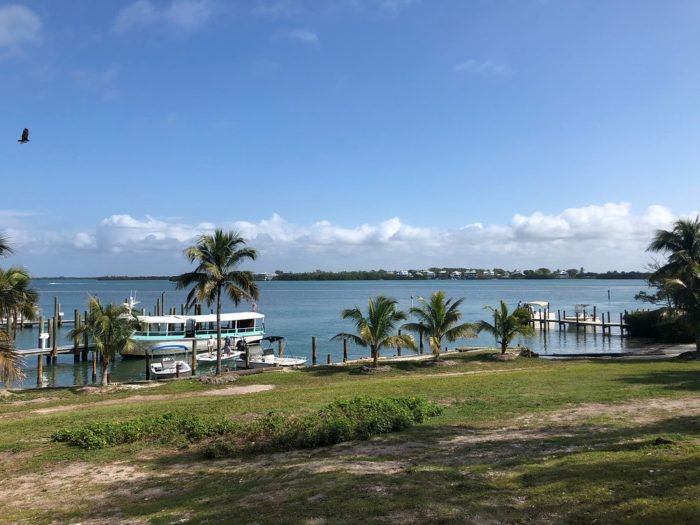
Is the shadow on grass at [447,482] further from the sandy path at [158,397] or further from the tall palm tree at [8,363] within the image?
the sandy path at [158,397]

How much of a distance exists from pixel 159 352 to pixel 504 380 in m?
34.5

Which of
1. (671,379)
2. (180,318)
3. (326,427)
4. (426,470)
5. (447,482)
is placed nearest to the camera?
(447,482)

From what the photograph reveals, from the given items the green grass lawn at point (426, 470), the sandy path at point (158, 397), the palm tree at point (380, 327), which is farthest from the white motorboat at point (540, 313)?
the green grass lawn at point (426, 470)

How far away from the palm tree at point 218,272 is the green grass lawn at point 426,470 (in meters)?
9.10

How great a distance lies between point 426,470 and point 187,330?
45.0 m

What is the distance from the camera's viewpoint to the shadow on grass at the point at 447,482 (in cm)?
607

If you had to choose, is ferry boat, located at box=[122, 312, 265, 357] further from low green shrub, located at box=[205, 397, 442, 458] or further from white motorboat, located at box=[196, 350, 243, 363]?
low green shrub, located at box=[205, 397, 442, 458]

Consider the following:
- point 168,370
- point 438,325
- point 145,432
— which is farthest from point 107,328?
point 438,325

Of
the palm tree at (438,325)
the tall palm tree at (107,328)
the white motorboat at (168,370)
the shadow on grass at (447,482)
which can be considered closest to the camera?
the shadow on grass at (447,482)

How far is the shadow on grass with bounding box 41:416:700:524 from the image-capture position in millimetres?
6066

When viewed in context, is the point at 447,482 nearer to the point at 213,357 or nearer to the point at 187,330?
the point at 213,357

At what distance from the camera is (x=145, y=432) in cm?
1226

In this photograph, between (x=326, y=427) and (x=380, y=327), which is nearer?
(x=326, y=427)

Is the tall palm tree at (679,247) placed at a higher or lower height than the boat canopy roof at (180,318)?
higher
